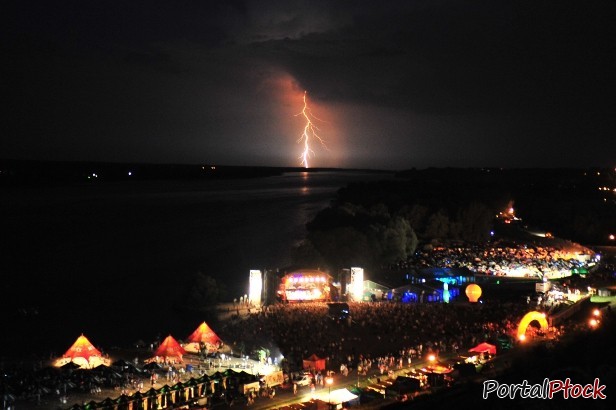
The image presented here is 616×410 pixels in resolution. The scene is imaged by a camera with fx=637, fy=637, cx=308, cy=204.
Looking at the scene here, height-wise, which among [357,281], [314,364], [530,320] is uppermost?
[357,281]

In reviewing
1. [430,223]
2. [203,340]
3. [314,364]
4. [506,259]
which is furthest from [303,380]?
[430,223]

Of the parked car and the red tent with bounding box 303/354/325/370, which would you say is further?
the red tent with bounding box 303/354/325/370

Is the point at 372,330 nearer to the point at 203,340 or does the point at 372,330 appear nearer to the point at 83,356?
the point at 203,340

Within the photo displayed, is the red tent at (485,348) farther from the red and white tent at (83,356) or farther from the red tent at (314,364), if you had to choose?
the red and white tent at (83,356)

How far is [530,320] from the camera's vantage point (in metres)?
19.7

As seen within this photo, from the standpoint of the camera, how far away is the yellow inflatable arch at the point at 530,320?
761 inches

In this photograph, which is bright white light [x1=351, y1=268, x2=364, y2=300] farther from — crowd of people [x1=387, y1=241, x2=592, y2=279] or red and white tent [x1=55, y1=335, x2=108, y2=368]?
red and white tent [x1=55, y1=335, x2=108, y2=368]

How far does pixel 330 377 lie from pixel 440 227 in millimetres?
31445

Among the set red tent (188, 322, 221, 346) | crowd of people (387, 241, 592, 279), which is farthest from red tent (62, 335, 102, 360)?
crowd of people (387, 241, 592, 279)

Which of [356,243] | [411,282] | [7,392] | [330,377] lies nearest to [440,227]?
[356,243]

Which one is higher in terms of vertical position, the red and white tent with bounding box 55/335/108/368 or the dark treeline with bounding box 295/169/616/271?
the dark treeline with bounding box 295/169/616/271

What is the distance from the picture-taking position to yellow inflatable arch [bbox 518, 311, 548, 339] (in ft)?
63.4

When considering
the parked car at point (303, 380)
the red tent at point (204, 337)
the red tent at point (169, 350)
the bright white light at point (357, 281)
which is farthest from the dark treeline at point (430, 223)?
the parked car at point (303, 380)

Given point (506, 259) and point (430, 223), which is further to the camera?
point (430, 223)
